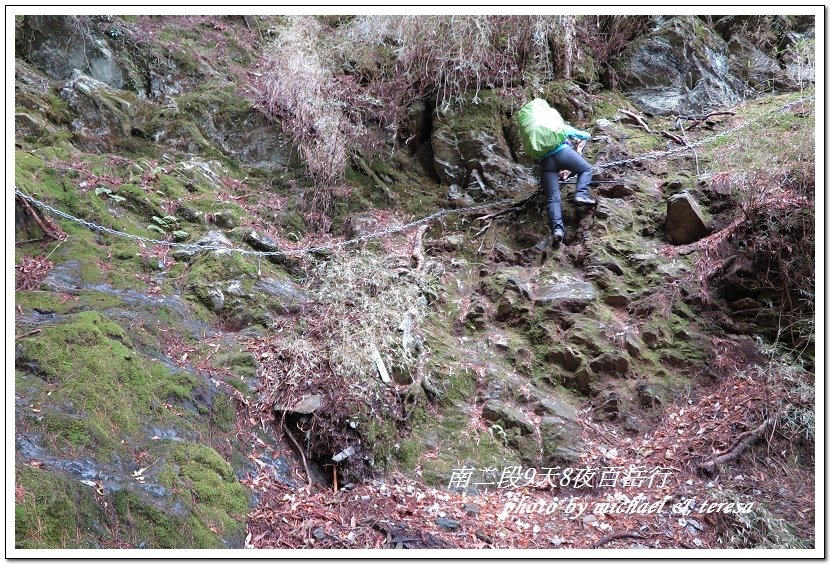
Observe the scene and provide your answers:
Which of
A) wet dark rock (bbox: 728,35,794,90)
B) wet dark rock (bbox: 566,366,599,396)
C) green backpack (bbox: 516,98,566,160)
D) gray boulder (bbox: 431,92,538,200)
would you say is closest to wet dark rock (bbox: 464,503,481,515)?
wet dark rock (bbox: 566,366,599,396)

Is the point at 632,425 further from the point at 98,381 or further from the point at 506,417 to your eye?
the point at 98,381

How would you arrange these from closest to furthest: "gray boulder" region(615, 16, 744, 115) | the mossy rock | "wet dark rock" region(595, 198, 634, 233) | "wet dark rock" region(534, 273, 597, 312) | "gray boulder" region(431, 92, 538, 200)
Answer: the mossy rock < "wet dark rock" region(534, 273, 597, 312) < "wet dark rock" region(595, 198, 634, 233) < "gray boulder" region(431, 92, 538, 200) < "gray boulder" region(615, 16, 744, 115)

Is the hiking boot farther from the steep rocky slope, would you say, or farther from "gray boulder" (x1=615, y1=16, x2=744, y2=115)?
"gray boulder" (x1=615, y1=16, x2=744, y2=115)

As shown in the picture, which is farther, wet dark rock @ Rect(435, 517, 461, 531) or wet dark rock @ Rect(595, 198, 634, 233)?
wet dark rock @ Rect(595, 198, 634, 233)

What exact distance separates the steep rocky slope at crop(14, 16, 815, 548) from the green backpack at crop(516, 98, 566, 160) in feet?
2.57

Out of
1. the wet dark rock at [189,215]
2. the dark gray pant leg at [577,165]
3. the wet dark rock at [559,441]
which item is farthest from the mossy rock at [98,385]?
the dark gray pant leg at [577,165]

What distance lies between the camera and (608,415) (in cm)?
452

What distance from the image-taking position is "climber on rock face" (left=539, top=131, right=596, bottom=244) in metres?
5.78

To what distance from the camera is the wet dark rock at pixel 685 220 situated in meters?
5.47

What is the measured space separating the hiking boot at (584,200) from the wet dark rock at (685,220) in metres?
0.81

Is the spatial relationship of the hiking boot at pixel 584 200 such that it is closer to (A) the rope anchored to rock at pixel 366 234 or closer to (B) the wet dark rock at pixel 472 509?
(A) the rope anchored to rock at pixel 366 234

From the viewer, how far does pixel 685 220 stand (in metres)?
5.51

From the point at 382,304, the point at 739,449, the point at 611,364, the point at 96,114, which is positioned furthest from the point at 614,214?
the point at 96,114
